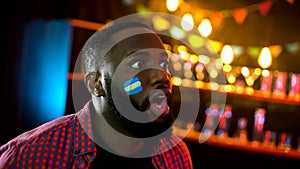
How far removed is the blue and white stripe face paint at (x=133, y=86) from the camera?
1220mm

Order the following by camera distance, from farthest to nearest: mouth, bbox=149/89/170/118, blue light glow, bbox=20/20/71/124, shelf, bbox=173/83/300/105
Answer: shelf, bbox=173/83/300/105
blue light glow, bbox=20/20/71/124
mouth, bbox=149/89/170/118

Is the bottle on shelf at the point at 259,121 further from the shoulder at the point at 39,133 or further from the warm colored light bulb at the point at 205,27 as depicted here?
the shoulder at the point at 39,133

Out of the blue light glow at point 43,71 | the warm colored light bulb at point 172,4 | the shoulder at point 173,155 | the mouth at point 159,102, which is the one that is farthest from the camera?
the warm colored light bulb at point 172,4

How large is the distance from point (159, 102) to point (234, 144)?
102 inches

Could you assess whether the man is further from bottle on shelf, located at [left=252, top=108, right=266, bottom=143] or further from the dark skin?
bottle on shelf, located at [left=252, top=108, right=266, bottom=143]

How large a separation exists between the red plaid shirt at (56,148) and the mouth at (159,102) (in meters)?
0.27

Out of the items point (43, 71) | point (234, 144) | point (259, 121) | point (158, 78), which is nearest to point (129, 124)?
point (158, 78)

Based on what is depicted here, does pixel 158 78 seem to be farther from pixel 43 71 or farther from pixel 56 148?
pixel 43 71

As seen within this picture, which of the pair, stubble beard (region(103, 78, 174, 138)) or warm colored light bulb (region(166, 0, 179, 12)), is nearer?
stubble beard (region(103, 78, 174, 138))

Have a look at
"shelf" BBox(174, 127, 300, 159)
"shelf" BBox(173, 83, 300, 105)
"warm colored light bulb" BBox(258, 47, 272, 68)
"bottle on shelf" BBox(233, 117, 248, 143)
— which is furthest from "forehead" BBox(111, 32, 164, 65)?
"warm colored light bulb" BBox(258, 47, 272, 68)

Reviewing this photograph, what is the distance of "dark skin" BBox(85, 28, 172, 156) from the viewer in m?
1.20

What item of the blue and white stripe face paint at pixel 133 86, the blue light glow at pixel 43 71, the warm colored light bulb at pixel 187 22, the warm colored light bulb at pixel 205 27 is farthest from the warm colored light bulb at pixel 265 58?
the blue and white stripe face paint at pixel 133 86

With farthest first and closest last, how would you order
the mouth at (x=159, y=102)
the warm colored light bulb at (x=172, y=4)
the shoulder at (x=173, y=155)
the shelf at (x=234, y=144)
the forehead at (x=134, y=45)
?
the warm colored light bulb at (x=172, y=4), the shelf at (x=234, y=144), the shoulder at (x=173, y=155), the forehead at (x=134, y=45), the mouth at (x=159, y=102)

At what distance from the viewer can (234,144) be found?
365 centimetres
